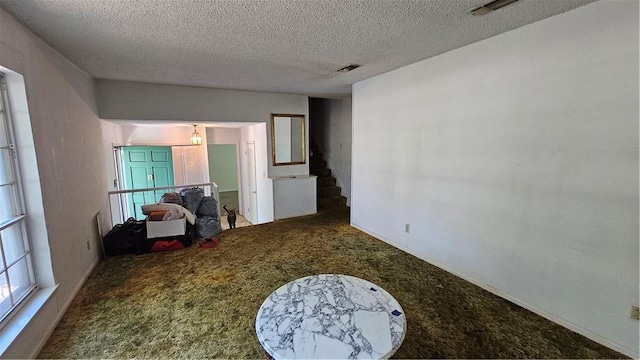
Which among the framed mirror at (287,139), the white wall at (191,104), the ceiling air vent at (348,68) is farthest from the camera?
the framed mirror at (287,139)

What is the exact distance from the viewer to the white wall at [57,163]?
76.4 inches

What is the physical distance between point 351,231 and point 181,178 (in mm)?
4893

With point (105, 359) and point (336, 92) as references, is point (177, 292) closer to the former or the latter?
point (105, 359)

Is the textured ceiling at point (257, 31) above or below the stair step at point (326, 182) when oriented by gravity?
above

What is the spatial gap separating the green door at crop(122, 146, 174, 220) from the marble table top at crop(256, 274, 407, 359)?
5597 millimetres

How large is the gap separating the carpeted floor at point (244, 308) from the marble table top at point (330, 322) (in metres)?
0.47

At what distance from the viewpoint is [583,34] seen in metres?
1.97

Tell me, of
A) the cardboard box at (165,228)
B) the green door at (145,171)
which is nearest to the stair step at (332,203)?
the cardboard box at (165,228)

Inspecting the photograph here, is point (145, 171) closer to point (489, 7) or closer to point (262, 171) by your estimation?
point (262, 171)

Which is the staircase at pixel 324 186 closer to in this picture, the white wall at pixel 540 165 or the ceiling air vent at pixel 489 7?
the white wall at pixel 540 165

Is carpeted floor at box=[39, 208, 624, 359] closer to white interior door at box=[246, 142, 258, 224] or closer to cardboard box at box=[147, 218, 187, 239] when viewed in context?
cardboard box at box=[147, 218, 187, 239]

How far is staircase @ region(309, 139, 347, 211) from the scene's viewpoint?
20.1ft

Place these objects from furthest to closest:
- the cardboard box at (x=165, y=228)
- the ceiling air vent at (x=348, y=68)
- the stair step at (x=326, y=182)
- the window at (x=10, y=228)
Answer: the stair step at (x=326, y=182), the cardboard box at (x=165, y=228), the ceiling air vent at (x=348, y=68), the window at (x=10, y=228)

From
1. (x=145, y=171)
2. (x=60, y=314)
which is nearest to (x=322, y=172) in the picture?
(x=145, y=171)
